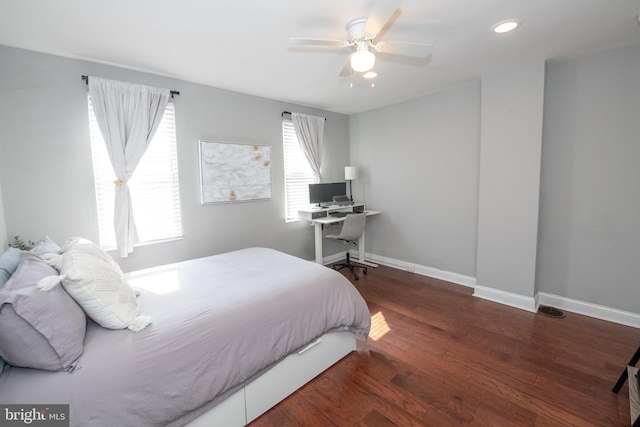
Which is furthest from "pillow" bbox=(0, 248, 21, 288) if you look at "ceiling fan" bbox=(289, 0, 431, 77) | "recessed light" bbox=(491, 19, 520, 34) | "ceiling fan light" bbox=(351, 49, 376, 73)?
"recessed light" bbox=(491, 19, 520, 34)

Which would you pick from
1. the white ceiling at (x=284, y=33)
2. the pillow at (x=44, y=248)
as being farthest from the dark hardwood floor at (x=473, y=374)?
the white ceiling at (x=284, y=33)

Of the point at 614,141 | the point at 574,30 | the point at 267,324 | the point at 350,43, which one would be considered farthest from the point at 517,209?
the point at 267,324

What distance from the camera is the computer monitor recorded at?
13.8 ft

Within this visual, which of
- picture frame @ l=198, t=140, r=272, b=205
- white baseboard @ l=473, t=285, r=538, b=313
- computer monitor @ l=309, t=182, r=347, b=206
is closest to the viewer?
white baseboard @ l=473, t=285, r=538, b=313

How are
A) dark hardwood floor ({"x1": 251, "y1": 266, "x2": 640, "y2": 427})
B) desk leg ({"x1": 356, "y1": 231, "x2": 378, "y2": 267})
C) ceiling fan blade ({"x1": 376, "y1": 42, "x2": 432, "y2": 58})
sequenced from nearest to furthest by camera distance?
dark hardwood floor ({"x1": 251, "y1": 266, "x2": 640, "y2": 427}) < ceiling fan blade ({"x1": 376, "y1": 42, "x2": 432, "y2": 58}) < desk leg ({"x1": 356, "y1": 231, "x2": 378, "y2": 267})

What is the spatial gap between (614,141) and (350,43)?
2686 mm

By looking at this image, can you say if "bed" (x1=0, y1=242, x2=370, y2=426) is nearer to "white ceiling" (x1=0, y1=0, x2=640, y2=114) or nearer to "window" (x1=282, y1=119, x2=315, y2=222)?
"white ceiling" (x1=0, y1=0, x2=640, y2=114)

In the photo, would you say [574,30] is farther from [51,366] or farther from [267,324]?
[51,366]

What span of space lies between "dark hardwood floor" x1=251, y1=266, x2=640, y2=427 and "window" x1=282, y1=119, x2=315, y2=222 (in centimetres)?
198

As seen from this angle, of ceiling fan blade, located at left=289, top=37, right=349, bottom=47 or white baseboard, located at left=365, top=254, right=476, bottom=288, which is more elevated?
ceiling fan blade, located at left=289, top=37, right=349, bottom=47

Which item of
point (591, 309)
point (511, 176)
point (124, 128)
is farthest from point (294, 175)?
point (591, 309)

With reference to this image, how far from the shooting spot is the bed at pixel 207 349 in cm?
114

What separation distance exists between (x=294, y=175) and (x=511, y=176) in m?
2.75

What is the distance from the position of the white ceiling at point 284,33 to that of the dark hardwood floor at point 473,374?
2478 mm
